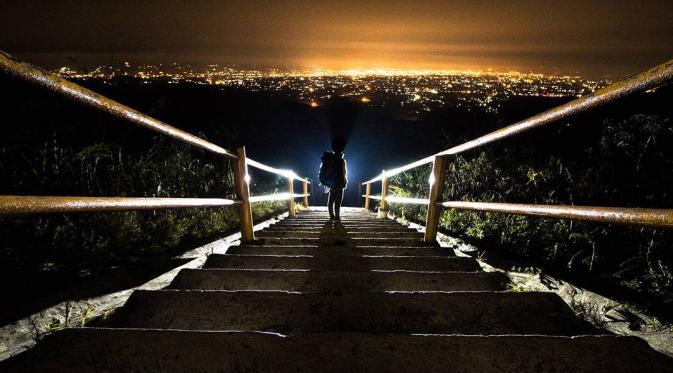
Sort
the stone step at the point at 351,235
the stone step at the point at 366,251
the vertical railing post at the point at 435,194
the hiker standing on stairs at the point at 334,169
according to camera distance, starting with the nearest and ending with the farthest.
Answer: the stone step at the point at 366,251 < the vertical railing post at the point at 435,194 < the stone step at the point at 351,235 < the hiker standing on stairs at the point at 334,169

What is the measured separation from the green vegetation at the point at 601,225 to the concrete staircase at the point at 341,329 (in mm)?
669

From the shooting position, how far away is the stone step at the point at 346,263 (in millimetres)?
2102

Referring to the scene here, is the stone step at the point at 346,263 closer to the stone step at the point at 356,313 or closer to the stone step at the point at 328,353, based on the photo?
the stone step at the point at 356,313

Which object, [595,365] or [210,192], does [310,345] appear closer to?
[595,365]

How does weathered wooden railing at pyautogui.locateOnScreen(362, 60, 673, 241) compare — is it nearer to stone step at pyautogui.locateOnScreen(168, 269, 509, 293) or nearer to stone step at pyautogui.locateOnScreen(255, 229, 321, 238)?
stone step at pyautogui.locateOnScreen(168, 269, 509, 293)

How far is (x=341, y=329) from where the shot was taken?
1.23m

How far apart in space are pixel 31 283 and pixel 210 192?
13.0 ft

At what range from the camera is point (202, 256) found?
248 cm

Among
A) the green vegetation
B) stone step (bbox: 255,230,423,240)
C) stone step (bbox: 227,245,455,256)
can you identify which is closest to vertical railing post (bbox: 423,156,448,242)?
stone step (bbox: 227,245,455,256)

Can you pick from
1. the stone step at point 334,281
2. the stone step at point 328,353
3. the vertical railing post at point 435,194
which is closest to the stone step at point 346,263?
the stone step at point 334,281

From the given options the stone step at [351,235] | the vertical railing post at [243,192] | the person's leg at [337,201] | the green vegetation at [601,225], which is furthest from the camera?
the person's leg at [337,201]

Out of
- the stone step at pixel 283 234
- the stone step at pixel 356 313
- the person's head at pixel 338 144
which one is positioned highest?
the person's head at pixel 338 144

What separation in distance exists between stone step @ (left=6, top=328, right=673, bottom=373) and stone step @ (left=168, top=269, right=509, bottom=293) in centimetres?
71

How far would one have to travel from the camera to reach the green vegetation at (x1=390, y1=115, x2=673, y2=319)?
208cm
